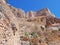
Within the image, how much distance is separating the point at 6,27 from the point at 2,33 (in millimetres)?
789

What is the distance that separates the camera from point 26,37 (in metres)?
19.0

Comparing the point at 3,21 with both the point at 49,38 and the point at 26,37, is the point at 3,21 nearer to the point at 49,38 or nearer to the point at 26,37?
the point at 26,37

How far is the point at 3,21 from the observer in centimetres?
1124

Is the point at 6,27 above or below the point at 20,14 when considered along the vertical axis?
below

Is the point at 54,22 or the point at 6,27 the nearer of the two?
the point at 6,27

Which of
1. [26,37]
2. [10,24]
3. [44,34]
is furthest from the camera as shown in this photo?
[44,34]

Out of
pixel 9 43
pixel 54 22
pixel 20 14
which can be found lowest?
pixel 9 43

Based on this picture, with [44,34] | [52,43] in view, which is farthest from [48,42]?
[44,34]

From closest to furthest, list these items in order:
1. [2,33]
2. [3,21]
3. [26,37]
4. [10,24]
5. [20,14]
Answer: [2,33]
[3,21]
[10,24]
[26,37]
[20,14]

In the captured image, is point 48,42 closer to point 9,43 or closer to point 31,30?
point 31,30

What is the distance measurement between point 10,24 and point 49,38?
854cm

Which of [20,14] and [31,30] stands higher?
[20,14]

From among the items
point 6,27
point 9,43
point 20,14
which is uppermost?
point 20,14

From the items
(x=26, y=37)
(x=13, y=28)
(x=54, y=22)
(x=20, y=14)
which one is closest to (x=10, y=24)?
(x=13, y=28)
